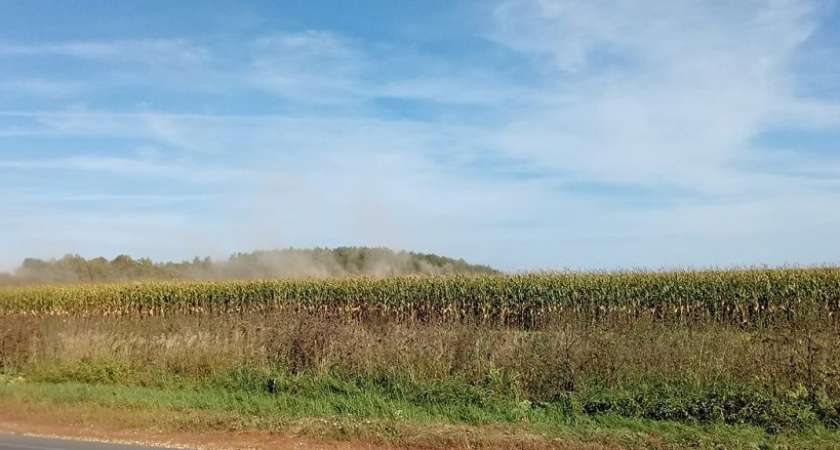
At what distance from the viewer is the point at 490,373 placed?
42.4 feet

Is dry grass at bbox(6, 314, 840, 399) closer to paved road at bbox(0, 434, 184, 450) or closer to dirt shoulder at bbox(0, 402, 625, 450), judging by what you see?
dirt shoulder at bbox(0, 402, 625, 450)

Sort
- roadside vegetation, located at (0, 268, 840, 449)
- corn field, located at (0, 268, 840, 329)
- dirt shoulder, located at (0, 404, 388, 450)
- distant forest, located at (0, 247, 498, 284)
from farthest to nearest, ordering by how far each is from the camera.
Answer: distant forest, located at (0, 247, 498, 284), corn field, located at (0, 268, 840, 329), roadside vegetation, located at (0, 268, 840, 449), dirt shoulder, located at (0, 404, 388, 450)

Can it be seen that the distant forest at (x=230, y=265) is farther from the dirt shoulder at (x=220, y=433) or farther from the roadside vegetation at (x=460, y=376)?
the dirt shoulder at (x=220, y=433)

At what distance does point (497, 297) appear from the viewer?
32.1 m

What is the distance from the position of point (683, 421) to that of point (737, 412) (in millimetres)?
803

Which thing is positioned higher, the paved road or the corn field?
the corn field

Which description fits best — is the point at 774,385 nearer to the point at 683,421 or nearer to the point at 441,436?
the point at 683,421

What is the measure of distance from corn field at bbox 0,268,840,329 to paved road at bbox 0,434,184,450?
13.1m

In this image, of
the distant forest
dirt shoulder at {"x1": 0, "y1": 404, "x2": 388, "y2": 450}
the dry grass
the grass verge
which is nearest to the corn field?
the dry grass

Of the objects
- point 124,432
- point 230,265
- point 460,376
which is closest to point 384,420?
point 460,376

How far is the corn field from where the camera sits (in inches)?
1105

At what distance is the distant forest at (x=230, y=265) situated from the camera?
59875 mm

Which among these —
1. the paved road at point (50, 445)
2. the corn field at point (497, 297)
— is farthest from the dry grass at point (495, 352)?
the corn field at point (497, 297)

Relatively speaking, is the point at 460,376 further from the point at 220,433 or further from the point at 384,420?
the point at 220,433
